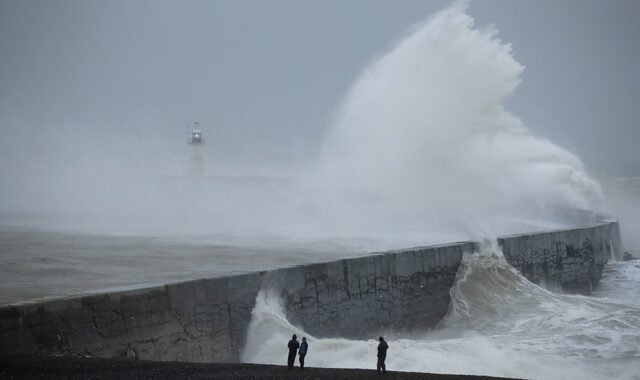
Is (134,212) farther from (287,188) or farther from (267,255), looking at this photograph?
(267,255)

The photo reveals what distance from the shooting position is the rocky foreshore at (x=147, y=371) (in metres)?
5.54

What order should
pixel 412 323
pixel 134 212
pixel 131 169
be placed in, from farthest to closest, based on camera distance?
pixel 131 169, pixel 134 212, pixel 412 323

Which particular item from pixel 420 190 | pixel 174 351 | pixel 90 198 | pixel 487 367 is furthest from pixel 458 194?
pixel 90 198

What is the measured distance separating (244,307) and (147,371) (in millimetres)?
2280

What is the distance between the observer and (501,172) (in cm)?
2086

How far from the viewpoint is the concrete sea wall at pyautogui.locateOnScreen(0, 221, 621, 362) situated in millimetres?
6398

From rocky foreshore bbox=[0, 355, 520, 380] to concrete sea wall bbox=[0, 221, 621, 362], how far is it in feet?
1.35

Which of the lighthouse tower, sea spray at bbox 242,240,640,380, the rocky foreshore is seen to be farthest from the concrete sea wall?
the lighthouse tower

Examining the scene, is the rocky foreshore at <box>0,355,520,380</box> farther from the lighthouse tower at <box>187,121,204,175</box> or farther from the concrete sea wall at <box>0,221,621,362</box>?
the lighthouse tower at <box>187,121,204,175</box>

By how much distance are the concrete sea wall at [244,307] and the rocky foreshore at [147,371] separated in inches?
16.2

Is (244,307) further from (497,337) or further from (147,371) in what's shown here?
(497,337)

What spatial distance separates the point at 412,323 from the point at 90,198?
954 inches

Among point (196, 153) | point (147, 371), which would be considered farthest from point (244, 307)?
point (196, 153)

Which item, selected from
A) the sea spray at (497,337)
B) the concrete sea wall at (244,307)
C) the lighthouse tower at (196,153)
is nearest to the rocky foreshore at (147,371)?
the concrete sea wall at (244,307)
